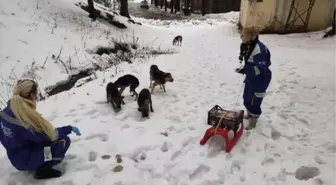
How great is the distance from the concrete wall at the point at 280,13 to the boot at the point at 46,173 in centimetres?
1670

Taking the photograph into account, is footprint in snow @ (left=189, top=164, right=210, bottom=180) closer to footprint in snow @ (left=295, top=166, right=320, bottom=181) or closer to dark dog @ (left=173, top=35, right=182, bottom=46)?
footprint in snow @ (left=295, top=166, right=320, bottom=181)

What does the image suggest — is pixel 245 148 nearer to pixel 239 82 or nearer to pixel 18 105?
pixel 18 105

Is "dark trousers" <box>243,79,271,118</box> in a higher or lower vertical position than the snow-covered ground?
higher

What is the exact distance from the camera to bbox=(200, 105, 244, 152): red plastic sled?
4684 millimetres

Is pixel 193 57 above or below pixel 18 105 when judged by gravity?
below

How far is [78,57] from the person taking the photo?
1090 centimetres

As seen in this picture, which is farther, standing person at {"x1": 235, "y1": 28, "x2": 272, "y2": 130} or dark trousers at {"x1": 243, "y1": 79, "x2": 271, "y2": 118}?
dark trousers at {"x1": 243, "y1": 79, "x2": 271, "y2": 118}

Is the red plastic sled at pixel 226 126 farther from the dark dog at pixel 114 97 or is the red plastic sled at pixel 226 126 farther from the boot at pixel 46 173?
the boot at pixel 46 173

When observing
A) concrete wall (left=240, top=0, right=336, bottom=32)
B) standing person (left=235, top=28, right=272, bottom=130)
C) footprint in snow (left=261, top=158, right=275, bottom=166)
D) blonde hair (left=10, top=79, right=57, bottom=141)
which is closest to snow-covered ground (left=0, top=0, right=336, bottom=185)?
footprint in snow (left=261, top=158, right=275, bottom=166)

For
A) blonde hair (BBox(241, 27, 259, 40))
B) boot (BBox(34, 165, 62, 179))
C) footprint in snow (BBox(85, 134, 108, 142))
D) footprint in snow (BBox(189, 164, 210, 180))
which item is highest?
blonde hair (BBox(241, 27, 259, 40))

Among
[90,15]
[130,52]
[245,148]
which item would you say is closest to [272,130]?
[245,148]

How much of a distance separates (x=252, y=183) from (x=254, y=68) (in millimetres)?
1970

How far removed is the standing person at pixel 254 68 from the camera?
480 cm

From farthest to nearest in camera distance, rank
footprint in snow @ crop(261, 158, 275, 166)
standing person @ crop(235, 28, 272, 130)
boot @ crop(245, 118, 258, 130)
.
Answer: boot @ crop(245, 118, 258, 130)
standing person @ crop(235, 28, 272, 130)
footprint in snow @ crop(261, 158, 275, 166)
